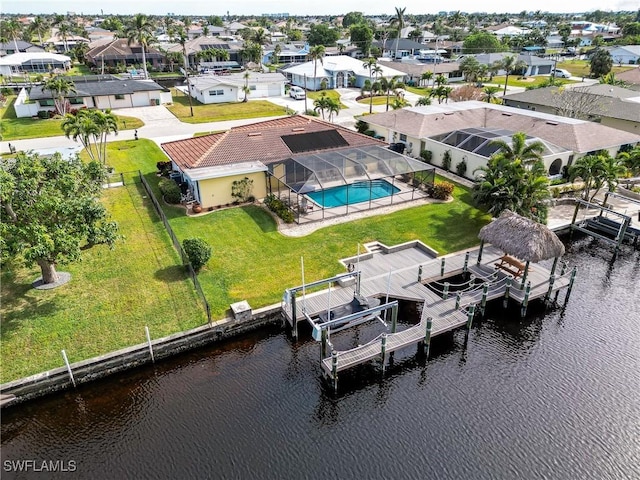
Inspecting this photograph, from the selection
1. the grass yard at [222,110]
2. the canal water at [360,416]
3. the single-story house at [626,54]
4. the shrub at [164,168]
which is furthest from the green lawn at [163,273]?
the single-story house at [626,54]

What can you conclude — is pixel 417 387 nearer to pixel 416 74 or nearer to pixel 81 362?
pixel 81 362

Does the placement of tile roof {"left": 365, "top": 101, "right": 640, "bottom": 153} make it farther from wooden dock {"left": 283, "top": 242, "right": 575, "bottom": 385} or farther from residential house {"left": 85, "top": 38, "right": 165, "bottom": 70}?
residential house {"left": 85, "top": 38, "right": 165, "bottom": 70}

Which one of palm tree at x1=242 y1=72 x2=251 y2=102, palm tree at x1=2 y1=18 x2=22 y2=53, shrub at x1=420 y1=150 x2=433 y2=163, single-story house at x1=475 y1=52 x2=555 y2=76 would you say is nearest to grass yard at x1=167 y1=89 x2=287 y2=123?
palm tree at x1=242 y1=72 x2=251 y2=102

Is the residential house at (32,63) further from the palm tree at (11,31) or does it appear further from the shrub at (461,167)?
the shrub at (461,167)

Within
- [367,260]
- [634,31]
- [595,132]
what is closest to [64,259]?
[367,260]

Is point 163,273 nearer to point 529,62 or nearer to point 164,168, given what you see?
point 164,168
